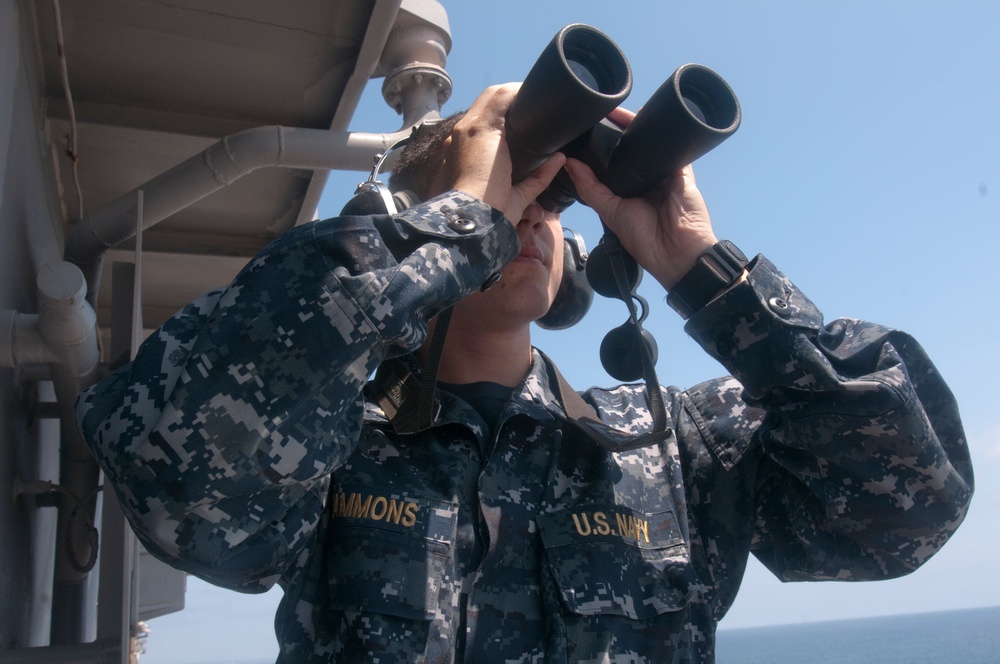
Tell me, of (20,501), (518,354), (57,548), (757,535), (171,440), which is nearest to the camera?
(171,440)

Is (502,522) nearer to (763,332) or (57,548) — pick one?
(763,332)

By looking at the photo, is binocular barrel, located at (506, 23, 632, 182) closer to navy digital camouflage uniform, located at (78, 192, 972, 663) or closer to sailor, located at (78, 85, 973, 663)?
sailor, located at (78, 85, 973, 663)

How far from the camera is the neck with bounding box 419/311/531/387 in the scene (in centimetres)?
170

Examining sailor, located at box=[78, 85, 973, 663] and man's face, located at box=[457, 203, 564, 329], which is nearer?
sailor, located at box=[78, 85, 973, 663]

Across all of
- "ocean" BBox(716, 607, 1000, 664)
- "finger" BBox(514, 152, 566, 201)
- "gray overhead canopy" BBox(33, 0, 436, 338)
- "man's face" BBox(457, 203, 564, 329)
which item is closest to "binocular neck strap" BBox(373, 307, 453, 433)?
"man's face" BBox(457, 203, 564, 329)

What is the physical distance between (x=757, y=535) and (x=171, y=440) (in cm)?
102

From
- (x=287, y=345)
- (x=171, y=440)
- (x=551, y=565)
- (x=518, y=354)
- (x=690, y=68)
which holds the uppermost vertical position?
(x=690, y=68)

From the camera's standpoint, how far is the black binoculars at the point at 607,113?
4.60 feet

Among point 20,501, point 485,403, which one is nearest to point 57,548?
point 20,501

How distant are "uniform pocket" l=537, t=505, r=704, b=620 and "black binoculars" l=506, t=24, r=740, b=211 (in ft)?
1.89

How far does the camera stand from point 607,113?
1.42 meters

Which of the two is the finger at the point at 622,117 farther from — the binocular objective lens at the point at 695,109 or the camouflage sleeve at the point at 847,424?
the camouflage sleeve at the point at 847,424

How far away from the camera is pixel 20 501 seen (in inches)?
84.0

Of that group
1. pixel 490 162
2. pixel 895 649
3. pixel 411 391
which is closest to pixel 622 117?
pixel 490 162
